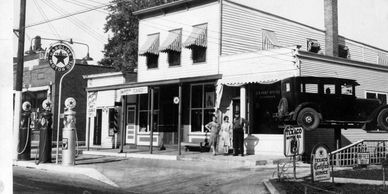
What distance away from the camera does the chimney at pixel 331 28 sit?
23.6m

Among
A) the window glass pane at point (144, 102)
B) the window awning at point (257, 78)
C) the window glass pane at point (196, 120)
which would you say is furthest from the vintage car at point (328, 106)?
the window glass pane at point (144, 102)

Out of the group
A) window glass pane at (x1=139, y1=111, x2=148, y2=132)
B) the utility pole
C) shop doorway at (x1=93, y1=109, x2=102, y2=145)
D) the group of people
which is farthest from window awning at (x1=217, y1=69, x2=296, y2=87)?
shop doorway at (x1=93, y1=109, x2=102, y2=145)

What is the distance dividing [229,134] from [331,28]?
30.6 feet

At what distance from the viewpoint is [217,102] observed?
20.1m

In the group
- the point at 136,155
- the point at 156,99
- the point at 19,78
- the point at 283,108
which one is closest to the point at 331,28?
the point at 156,99

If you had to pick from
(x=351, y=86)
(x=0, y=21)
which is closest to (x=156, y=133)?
(x=351, y=86)

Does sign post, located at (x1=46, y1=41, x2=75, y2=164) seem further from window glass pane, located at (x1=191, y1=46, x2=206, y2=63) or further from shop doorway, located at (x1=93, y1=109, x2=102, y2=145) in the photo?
shop doorway, located at (x1=93, y1=109, x2=102, y2=145)

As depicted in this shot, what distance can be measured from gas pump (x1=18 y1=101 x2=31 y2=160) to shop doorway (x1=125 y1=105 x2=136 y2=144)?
6806 mm

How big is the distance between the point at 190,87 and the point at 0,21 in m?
18.1

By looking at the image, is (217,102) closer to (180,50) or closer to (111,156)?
(180,50)

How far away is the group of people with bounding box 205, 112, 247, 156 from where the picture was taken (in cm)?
1773

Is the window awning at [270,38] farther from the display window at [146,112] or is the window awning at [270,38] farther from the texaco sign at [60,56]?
the texaco sign at [60,56]

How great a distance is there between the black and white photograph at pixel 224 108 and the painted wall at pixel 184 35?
0.22 ft

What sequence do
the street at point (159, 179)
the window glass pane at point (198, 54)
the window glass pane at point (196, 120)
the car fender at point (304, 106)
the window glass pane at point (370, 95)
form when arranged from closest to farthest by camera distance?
the street at point (159, 179), the car fender at point (304, 106), the window glass pane at point (370, 95), the window glass pane at point (198, 54), the window glass pane at point (196, 120)
